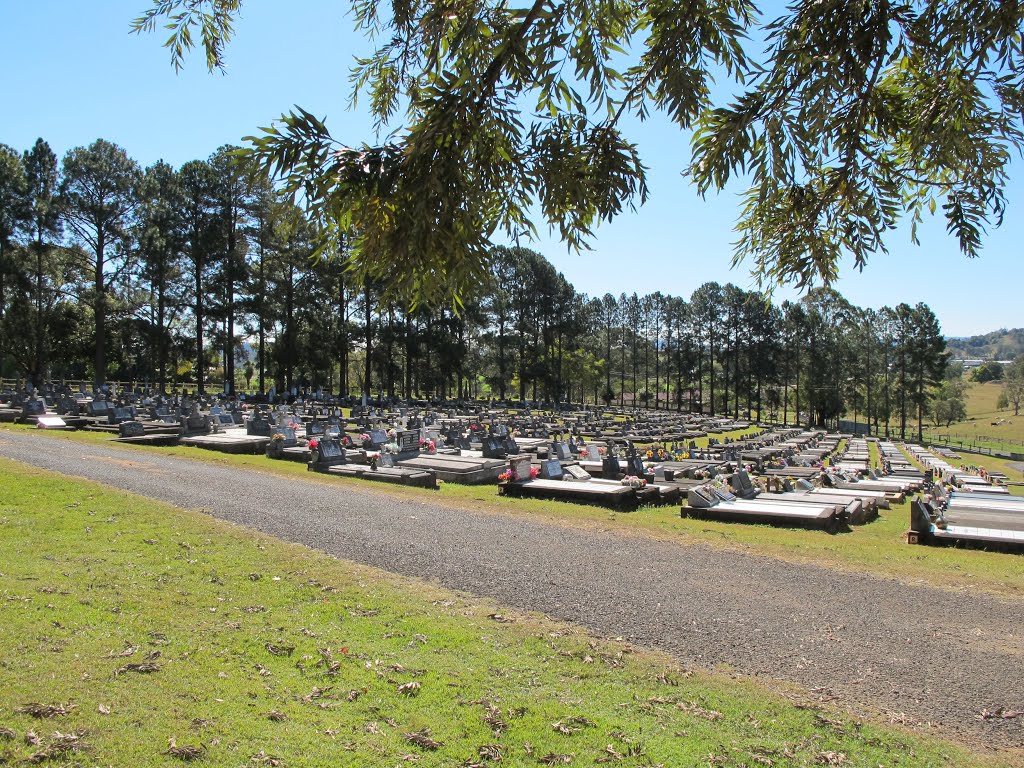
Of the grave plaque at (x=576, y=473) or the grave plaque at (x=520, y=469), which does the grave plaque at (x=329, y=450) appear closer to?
the grave plaque at (x=520, y=469)

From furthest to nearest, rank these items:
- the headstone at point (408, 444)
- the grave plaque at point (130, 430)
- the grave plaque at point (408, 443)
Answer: the grave plaque at point (130, 430)
the grave plaque at point (408, 443)
the headstone at point (408, 444)

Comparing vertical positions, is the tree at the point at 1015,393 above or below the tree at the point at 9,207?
below

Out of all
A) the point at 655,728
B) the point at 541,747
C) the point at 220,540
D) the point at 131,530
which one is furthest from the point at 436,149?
the point at 131,530

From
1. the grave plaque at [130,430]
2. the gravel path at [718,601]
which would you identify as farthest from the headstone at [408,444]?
the grave plaque at [130,430]

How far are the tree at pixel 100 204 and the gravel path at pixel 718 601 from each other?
36.7 metres

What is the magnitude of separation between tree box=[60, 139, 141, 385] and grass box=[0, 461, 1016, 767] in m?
41.6

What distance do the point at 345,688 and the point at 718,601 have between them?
157 inches

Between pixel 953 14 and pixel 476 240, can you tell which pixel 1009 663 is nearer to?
pixel 953 14

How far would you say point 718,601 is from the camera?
6758 mm

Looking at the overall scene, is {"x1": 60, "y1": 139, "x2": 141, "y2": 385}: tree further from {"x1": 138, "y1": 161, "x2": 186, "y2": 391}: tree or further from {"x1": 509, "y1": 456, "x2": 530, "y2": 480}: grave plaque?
{"x1": 509, "y1": 456, "x2": 530, "y2": 480}: grave plaque

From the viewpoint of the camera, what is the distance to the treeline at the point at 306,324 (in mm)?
42188

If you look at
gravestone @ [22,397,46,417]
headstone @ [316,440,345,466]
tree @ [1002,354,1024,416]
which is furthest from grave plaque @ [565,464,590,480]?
tree @ [1002,354,1024,416]

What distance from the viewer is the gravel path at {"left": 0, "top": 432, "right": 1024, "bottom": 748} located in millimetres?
4973

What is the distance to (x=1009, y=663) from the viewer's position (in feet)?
17.6
